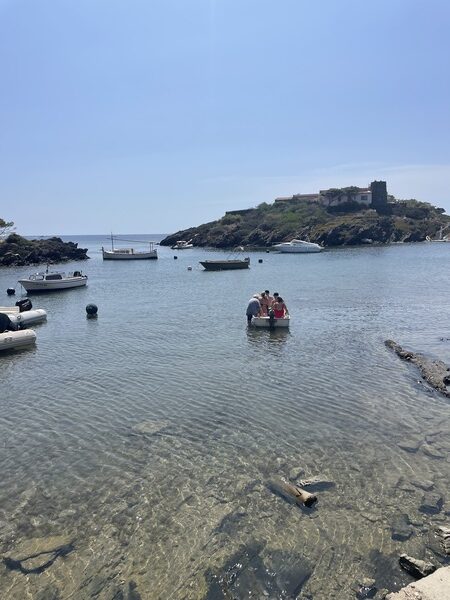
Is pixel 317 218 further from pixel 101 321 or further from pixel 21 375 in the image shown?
pixel 21 375

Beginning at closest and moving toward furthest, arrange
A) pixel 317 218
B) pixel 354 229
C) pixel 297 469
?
pixel 297 469
pixel 354 229
pixel 317 218

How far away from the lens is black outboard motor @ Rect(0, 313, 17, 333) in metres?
27.2

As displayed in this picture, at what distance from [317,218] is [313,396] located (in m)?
142

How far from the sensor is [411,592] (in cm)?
700

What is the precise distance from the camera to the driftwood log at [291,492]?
978cm

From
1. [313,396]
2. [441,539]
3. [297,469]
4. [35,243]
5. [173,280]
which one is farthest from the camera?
[35,243]

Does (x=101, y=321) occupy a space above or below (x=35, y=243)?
below

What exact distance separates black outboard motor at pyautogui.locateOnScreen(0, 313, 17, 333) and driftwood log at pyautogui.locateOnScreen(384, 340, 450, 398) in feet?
68.7

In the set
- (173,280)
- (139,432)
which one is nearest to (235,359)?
(139,432)

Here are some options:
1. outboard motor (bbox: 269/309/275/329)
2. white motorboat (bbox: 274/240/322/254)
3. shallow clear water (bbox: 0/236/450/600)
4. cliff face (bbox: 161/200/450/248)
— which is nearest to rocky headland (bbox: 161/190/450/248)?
cliff face (bbox: 161/200/450/248)

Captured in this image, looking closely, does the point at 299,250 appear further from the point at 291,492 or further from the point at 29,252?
the point at 291,492

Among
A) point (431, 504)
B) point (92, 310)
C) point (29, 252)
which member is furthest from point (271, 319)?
point (29, 252)

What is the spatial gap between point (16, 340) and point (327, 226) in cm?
12597

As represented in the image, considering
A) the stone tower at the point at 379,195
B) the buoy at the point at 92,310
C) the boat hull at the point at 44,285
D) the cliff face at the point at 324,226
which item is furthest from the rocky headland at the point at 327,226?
the buoy at the point at 92,310
